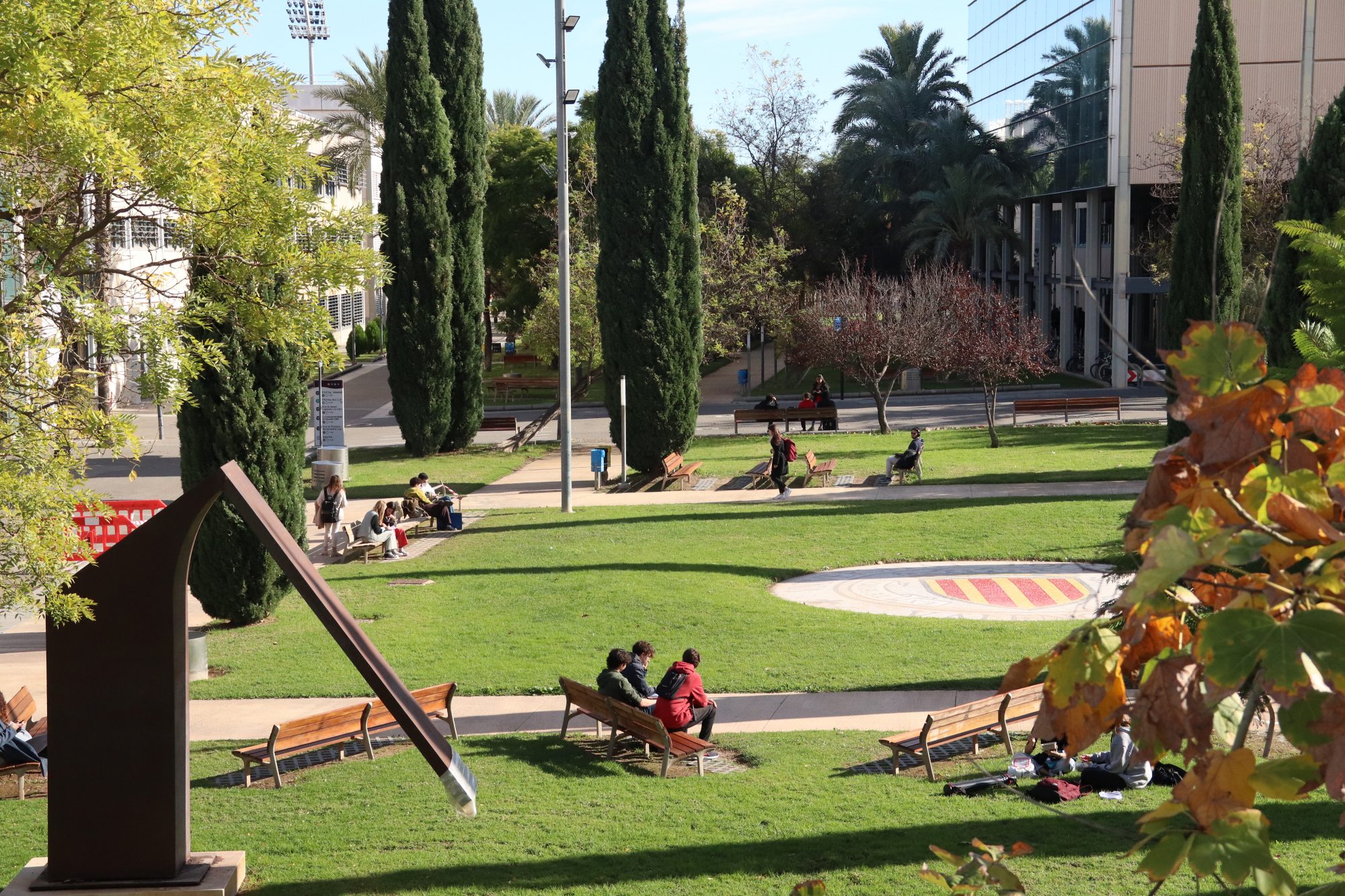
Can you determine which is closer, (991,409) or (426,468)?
(426,468)

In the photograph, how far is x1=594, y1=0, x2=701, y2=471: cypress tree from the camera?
28.3 m

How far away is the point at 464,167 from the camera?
33.2m

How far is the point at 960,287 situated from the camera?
131 ft

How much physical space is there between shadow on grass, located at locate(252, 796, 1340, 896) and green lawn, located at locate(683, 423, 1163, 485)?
18.0 metres

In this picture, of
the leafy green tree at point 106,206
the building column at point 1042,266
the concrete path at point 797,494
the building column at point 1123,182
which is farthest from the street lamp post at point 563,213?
the building column at point 1042,266

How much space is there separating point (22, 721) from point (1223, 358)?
11.9 meters

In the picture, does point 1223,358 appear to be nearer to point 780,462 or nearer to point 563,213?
point 563,213

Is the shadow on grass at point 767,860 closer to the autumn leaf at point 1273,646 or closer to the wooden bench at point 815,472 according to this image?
the autumn leaf at point 1273,646

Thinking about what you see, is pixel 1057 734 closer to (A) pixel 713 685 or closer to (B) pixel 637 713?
(B) pixel 637 713

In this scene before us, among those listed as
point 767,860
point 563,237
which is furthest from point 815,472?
point 767,860

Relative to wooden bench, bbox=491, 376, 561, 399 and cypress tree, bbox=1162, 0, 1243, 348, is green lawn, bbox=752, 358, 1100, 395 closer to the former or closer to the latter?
wooden bench, bbox=491, 376, 561, 399

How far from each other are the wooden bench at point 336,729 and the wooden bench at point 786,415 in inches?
949

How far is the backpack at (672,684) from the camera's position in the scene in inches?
440

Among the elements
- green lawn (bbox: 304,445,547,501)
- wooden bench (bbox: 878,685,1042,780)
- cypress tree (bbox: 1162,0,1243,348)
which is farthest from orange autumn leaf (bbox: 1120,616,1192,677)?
cypress tree (bbox: 1162,0,1243,348)
